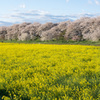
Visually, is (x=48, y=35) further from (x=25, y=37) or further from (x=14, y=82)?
(x=14, y=82)

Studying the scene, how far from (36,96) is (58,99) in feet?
2.83

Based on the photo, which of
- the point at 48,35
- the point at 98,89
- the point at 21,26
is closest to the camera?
the point at 98,89

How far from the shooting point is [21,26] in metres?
88.8

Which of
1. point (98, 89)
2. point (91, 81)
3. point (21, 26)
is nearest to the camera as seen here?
point (98, 89)

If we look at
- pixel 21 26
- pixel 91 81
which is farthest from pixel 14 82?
pixel 21 26

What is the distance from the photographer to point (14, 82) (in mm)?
8336

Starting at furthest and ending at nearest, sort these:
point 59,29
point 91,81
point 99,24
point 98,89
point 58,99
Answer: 1. point 59,29
2. point 99,24
3. point 91,81
4. point 98,89
5. point 58,99

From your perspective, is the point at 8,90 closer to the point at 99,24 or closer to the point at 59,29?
the point at 99,24

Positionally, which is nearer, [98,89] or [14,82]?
[98,89]

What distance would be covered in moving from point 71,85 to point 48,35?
59.2 m

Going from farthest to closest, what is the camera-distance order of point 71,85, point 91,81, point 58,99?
1. point 91,81
2. point 71,85
3. point 58,99

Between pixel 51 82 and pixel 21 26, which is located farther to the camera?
pixel 21 26

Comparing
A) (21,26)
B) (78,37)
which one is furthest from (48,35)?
(21,26)

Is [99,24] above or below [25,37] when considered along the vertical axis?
above
